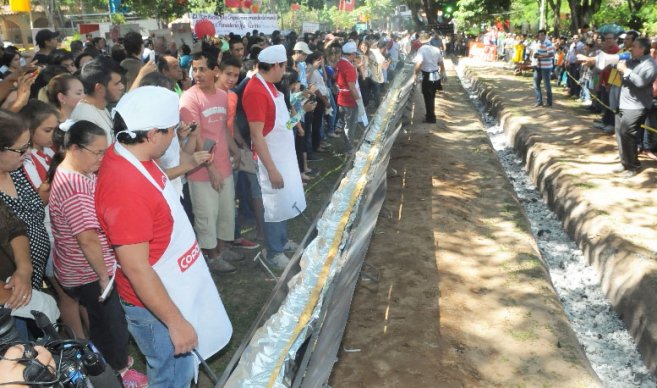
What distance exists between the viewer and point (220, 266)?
16.2 feet

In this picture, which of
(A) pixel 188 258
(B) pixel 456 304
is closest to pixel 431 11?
(B) pixel 456 304

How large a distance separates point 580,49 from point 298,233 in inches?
455

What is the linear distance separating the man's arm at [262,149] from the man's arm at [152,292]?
213 centimetres

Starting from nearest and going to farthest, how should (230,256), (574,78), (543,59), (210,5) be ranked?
(230,256) → (543,59) → (574,78) → (210,5)

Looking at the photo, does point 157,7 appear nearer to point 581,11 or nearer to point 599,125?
point 581,11

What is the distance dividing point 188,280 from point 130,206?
0.50 m

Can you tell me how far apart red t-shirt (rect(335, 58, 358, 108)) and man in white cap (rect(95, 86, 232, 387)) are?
6.22 m

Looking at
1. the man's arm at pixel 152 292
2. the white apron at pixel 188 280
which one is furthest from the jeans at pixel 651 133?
the man's arm at pixel 152 292

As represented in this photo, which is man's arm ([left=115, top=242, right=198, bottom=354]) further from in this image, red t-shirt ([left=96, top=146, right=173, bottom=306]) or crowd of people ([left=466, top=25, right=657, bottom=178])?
crowd of people ([left=466, top=25, right=657, bottom=178])

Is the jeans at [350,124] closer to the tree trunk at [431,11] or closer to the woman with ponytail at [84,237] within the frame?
the woman with ponytail at [84,237]

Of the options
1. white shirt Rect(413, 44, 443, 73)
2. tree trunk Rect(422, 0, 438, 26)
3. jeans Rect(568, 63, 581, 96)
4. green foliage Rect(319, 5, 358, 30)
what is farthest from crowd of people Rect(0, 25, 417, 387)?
green foliage Rect(319, 5, 358, 30)

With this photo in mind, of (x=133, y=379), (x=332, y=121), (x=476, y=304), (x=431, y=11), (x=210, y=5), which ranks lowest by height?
(x=476, y=304)

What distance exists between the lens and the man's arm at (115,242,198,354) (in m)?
2.10

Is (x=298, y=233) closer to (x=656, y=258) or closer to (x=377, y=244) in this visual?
(x=377, y=244)
